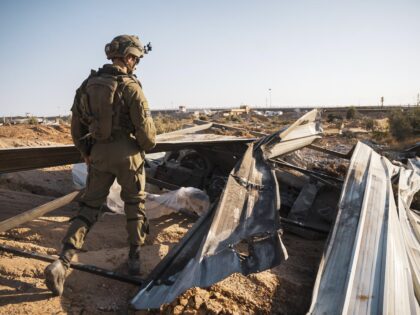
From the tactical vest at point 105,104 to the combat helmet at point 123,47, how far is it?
0.21m

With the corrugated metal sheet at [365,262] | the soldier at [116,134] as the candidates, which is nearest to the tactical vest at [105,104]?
the soldier at [116,134]

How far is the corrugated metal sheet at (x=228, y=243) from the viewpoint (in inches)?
89.0

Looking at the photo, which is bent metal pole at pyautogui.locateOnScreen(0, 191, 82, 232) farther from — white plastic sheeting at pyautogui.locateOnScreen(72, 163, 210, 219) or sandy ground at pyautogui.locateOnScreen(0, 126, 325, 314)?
white plastic sheeting at pyautogui.locateOnScreen(72, 163, 210, 219)

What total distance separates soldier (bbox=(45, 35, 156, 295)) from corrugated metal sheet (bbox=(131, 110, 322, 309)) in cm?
62

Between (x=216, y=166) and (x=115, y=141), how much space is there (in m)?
2.58

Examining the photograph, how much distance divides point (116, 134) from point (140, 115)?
268 mm

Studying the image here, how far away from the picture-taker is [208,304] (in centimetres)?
250

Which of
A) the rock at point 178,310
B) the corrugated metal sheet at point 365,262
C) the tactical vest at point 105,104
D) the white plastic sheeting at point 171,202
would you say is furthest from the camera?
the white plastic sheeting at point 171,202

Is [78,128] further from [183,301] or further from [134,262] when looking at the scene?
[183,301]

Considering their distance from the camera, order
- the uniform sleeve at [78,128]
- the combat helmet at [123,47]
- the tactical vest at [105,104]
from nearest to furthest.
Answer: the tactical vest at [105,104]
the combat helmet at [123,47]
the uniform sleeve at [78,128]

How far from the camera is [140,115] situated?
9.59ft

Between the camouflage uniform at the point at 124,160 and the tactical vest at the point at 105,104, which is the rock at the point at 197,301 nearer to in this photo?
the camouflage uniform at the point at 124,160

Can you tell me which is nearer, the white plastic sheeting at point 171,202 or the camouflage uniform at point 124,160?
the camouflage uniform at point 124,160

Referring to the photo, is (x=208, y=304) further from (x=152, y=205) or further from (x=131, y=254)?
(x=152, y=205)
